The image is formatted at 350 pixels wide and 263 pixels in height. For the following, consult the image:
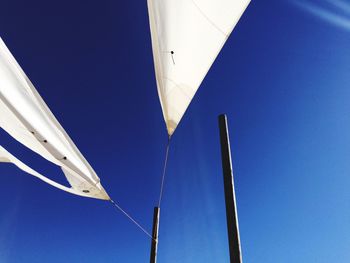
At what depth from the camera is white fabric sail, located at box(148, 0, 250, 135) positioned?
4371mm

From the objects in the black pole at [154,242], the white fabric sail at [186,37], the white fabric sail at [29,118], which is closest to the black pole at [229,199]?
the white fabric sail at [186,37]

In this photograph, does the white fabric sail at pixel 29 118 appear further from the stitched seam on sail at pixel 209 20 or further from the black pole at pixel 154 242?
the black pole at pixel 154 242

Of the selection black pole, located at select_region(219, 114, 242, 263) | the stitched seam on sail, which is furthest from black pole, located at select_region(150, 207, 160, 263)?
the stitched seam on sail

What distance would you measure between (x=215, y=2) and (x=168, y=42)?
1.11 metres

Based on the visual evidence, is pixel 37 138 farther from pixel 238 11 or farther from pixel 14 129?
pixel 238 11

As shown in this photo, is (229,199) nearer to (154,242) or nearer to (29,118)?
(29,118)

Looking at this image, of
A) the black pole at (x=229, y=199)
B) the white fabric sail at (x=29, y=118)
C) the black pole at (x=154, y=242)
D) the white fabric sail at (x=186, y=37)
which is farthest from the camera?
the black pole at (x=154, y=242)

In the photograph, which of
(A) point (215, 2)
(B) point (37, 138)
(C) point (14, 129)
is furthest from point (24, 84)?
(A) point (215, 2)

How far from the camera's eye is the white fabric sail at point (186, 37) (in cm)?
437

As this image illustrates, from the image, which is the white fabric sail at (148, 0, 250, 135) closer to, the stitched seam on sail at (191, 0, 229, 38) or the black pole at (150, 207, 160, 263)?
the stitched seam on sail at (191, 0, 229, 38)

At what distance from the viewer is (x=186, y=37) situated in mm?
4922

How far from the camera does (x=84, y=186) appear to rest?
21.4 feet

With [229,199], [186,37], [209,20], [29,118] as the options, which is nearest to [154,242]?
[229,199]

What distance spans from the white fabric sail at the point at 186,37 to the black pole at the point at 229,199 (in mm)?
1559
